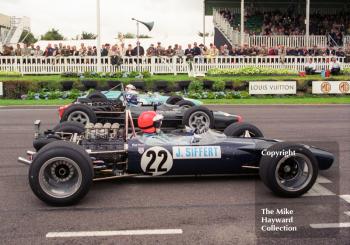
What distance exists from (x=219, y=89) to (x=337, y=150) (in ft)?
43.2

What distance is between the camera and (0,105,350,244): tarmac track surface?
5230 mm

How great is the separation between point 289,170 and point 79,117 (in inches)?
224

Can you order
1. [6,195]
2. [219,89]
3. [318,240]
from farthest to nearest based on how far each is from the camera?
[219,89]
[6,195]
[318,240]

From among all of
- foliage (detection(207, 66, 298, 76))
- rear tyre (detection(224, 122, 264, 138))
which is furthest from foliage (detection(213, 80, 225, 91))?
rear tyre (detection(224, 122, 264, 138))

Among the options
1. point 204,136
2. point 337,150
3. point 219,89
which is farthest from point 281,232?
point 219,89

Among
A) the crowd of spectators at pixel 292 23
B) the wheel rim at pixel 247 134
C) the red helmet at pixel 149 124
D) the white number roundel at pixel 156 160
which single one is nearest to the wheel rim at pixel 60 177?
the white number roundel at pixel 156 160

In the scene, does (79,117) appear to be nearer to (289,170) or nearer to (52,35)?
(289,170)

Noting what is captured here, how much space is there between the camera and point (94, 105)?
12055mm

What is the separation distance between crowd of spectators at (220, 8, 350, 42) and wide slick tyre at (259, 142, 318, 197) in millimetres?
29086

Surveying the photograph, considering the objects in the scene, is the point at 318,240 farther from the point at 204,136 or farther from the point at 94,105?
the point at 94,105

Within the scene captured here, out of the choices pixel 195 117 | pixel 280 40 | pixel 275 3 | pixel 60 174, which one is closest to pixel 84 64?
pixel 280 40

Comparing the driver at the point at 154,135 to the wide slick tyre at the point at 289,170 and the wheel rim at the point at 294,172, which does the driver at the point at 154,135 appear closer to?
the wide slick tyre at the point at 289,170

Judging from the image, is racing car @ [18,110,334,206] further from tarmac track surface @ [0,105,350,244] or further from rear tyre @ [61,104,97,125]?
rear tyre @ [61,104,97,125]

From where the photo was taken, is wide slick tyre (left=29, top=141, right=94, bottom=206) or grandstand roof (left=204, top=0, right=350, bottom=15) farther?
grandstand roof (left=204, top=0, right=350, bottom=15)
